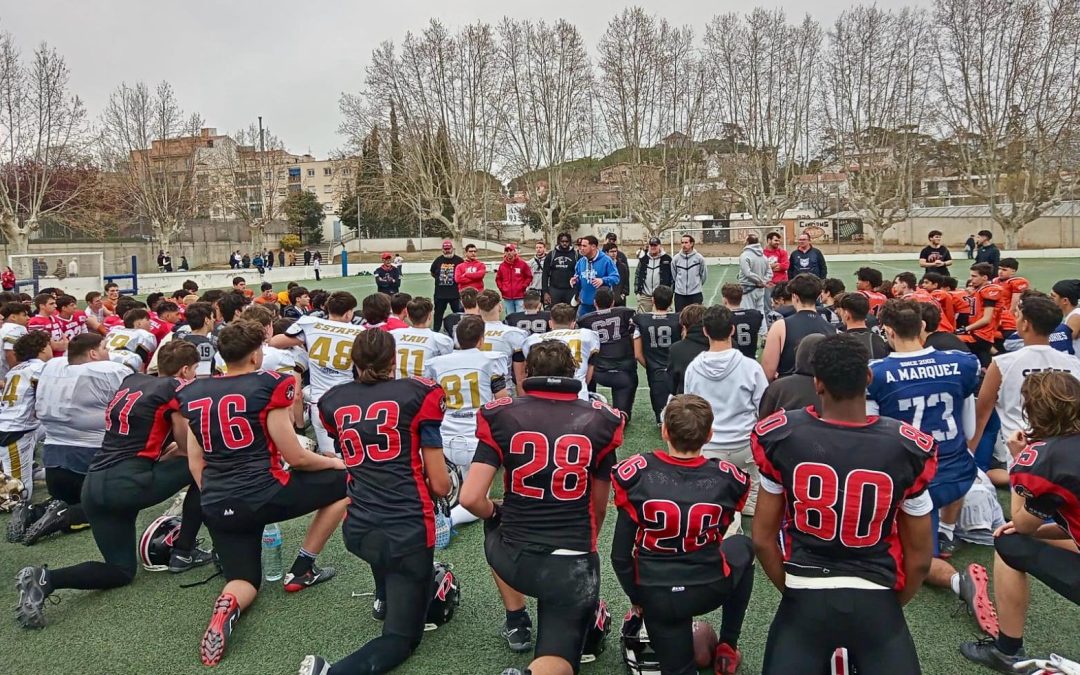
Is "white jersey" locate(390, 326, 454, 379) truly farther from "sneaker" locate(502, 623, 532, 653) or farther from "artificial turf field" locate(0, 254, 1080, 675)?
"sneaker" locate(502, 623, 532, 653)

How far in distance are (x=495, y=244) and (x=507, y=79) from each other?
18297 millimetres

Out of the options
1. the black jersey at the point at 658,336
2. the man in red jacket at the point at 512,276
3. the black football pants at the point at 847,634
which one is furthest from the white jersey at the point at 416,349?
the man in red jacket at the point at 512,276

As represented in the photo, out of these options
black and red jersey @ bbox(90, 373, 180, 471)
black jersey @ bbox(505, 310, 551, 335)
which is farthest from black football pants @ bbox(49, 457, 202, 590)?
black jersey @ bbox(505, 310, 551, 335)

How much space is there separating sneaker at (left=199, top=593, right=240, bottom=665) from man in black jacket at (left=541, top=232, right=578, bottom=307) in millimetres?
9480

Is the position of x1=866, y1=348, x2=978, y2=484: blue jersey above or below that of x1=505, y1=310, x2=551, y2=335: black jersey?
below

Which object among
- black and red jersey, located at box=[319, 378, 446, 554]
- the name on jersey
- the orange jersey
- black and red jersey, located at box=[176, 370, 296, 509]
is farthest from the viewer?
the orange jersey

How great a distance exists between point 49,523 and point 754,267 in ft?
35.9

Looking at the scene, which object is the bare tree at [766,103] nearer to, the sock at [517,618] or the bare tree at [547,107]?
the bare tree at [547,107]

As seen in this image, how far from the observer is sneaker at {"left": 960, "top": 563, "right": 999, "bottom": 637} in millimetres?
3830

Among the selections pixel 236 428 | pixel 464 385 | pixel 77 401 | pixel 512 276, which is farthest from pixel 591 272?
pixel 236 428

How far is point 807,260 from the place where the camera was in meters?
12.6

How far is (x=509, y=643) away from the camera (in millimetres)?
3961

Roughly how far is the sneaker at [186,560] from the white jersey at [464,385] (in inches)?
77.2

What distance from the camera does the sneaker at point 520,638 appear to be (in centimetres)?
392
